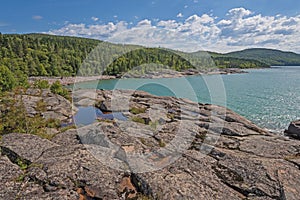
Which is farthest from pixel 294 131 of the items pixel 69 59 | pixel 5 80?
pixel 69 59

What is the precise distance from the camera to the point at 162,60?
150 metres

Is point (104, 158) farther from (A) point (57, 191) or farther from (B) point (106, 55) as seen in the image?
(B) point (106, 55)

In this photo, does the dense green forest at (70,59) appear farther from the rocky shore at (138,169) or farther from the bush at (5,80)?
the rocky shore at (138,169)

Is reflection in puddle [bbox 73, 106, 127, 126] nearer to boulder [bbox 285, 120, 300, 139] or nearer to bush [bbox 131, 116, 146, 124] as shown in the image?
bush [bbox 131, 116, 146, 124]

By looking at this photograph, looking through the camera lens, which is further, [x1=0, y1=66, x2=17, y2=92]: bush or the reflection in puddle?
[x1=0, y1=66, x2=17, y2=92]: bush

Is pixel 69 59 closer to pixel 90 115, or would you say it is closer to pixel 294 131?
pixel 90 115

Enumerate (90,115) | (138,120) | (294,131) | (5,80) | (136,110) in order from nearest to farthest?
(138,120) < (294,131) < (90,115) < (136,110) < (5,80)

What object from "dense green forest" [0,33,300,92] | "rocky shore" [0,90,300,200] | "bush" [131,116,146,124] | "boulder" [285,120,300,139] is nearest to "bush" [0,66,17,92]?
"dense green forest" [0,33,300,92]

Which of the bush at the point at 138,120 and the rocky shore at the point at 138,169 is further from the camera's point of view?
the bush at the point at 138,120

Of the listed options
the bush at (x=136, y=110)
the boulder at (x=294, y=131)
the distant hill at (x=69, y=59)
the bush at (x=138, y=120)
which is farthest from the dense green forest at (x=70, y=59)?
the boulder at (x=294, y=131)

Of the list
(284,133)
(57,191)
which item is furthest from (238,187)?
(284,133)

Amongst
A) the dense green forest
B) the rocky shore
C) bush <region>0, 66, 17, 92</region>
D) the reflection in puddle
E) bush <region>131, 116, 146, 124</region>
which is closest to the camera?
the rocky shore

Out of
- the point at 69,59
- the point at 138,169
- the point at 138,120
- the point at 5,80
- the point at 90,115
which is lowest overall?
the point at 90,115

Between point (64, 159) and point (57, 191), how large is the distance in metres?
2.26
